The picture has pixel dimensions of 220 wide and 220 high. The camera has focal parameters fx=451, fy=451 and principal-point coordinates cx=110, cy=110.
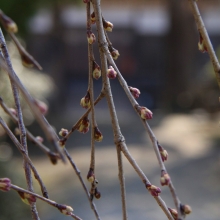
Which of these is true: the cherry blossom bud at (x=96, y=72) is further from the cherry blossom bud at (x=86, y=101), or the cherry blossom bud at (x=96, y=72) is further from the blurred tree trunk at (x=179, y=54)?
the blurred tree trunk at (x=179, y=54)

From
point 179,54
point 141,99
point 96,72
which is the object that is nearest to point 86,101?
point 96,72

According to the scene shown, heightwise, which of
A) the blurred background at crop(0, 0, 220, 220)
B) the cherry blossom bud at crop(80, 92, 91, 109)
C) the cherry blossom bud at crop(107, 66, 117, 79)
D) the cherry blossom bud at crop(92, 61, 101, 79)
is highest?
the cherry blossom bud at crop(107, 66, 117, 79)

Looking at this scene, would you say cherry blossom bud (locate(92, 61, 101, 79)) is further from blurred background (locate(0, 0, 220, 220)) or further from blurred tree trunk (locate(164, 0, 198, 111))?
blurred tree trunk (locate(164, 0, 198, 111))

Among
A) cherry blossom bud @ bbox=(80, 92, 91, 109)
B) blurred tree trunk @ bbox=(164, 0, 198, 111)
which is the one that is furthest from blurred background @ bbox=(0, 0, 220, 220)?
cherry blossom bud @ bbox=(80, 92, 91, 109)

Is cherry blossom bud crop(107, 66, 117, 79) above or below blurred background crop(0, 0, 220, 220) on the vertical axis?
above

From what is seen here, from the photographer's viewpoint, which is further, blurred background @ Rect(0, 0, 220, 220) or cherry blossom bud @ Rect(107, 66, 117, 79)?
blurred background @ Rect(0, 0, 220, 220)

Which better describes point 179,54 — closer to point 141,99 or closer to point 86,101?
point 141,99
